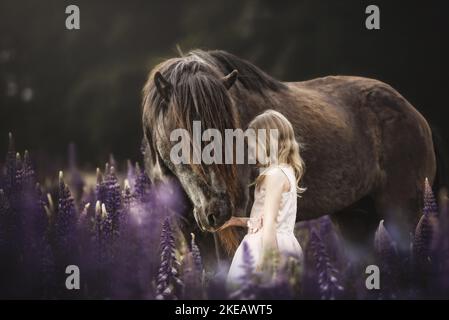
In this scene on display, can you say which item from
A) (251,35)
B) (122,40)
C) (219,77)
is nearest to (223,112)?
(219,77)

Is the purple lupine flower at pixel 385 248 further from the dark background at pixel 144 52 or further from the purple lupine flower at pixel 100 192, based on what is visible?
the purple lupine flower at pixel 100 192

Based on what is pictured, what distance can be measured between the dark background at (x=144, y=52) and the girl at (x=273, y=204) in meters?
1.54

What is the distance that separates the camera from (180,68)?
4070 millimetres

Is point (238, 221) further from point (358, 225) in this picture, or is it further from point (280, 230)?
point (358, 225)

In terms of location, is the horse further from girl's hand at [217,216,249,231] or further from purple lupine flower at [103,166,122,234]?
purple lupine flower at [103,166,122,234]

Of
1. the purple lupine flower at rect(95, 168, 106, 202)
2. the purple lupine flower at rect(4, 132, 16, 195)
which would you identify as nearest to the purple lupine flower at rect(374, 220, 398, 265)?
the purple lupine flower at rect(95, 168, 106, 202)

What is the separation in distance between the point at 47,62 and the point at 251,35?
75.7 inches

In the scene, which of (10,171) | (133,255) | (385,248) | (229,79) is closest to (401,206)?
(385,248)

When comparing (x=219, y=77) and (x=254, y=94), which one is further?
(x=254, y=94)

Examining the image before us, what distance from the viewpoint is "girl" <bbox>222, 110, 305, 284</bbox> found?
3.70 m

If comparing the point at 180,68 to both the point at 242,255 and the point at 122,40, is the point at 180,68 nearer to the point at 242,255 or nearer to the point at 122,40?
the point at 242,255

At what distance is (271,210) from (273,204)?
3 cm

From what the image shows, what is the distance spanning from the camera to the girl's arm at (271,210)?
368 centimetres

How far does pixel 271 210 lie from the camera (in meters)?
3.70
